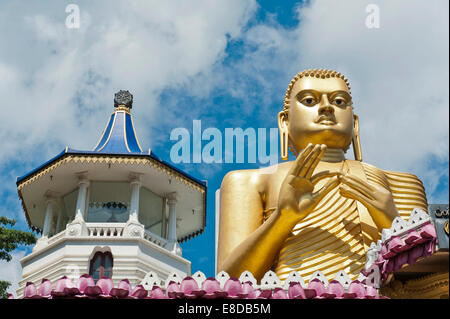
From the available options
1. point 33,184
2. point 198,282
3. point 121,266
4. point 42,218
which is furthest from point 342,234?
point 42,218

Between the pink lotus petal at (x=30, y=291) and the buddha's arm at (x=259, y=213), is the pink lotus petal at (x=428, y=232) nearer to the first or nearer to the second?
the buddha's arm at (x=259, y=213)

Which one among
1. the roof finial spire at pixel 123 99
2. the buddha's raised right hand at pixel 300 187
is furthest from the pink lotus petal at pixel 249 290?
the roof finial spire at pixel 123 99

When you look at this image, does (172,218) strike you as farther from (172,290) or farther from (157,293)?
(172,290)

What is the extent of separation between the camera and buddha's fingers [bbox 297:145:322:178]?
5.45m

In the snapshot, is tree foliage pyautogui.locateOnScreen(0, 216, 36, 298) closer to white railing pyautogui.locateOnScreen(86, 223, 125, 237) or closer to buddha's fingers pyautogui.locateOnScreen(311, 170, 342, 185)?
white railing pyautogui.locateOnScreen(86, 223, 125, 237)

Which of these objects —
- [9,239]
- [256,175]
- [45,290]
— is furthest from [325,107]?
[9,239]

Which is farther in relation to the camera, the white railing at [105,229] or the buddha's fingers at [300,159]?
the white railing at [105,229]

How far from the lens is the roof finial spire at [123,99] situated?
20.2 metres

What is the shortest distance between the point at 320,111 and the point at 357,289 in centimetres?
330

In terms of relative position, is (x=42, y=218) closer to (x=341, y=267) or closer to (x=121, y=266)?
(x=121, y=266)

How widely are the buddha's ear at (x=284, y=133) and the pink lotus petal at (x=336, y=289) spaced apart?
11.6ft

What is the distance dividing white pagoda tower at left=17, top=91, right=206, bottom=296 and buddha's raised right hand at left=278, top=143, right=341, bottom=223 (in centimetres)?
1113

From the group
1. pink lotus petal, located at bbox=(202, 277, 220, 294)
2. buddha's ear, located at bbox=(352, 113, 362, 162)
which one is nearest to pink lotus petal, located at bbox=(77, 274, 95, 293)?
pink lotus petal, located at bbox=(202, 277, 220, 294)
